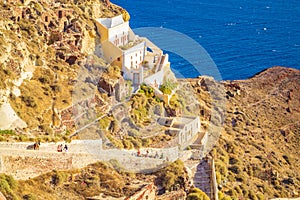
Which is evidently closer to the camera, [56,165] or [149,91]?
[56,165]

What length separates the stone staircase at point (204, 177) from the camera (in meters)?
38.5

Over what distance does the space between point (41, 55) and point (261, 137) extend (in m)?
21.9

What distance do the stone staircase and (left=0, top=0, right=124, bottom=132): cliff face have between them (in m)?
7.66

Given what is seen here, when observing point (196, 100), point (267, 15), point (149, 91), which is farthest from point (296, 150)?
point (267, 15)

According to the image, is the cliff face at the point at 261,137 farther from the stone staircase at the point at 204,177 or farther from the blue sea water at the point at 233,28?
the blue sea water at the point at 233,28

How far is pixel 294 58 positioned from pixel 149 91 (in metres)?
39.4

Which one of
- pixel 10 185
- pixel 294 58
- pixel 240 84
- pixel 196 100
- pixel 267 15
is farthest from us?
pixel 267 15

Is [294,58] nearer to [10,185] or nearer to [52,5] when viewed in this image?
[52,5]

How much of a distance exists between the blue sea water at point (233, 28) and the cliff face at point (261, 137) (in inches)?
146

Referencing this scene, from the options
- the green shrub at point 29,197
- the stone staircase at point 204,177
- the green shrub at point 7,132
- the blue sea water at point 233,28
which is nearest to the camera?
the green shrub at point 29,197

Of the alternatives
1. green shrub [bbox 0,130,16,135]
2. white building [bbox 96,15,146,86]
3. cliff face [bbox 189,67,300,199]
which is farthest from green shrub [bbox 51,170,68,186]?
white building [bbox 96,15,146,86]

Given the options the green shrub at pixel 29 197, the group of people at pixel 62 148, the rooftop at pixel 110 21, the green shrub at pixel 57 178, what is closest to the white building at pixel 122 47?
the rooftop at pixel 110 21

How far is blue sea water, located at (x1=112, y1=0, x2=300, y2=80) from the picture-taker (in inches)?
3066

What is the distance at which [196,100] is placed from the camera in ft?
Result: 175
